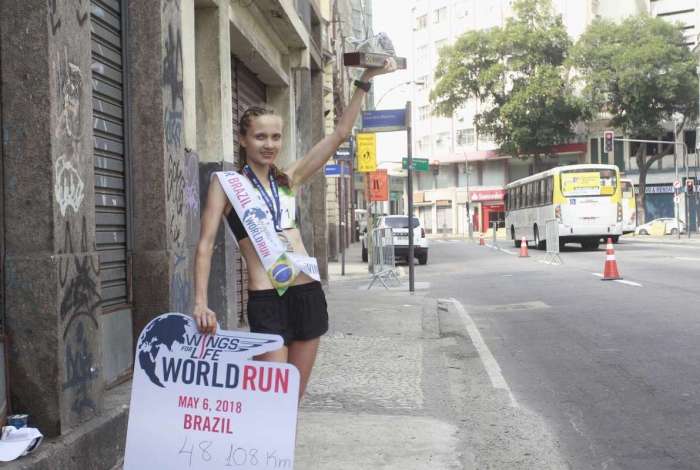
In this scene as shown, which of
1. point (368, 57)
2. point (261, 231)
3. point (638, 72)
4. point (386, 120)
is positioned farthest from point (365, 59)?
point (638, 72)

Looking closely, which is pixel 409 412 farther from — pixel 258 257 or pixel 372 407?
Result: pixel 258 257

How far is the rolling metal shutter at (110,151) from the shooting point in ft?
17.8

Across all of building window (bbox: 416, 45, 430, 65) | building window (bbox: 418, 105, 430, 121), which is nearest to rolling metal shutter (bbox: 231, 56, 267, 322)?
building window (bbox: 418, 105, 430, 121)

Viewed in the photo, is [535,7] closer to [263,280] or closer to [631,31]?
[631,31]

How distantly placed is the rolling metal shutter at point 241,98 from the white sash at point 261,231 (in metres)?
6.24

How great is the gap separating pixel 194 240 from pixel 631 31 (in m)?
54.2

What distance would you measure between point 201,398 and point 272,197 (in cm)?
91

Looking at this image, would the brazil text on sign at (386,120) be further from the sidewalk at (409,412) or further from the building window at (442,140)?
the building window at (442,140)

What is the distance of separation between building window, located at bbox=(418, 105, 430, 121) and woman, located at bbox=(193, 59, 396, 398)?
74762 millimetres

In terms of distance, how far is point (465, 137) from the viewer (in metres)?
72.8

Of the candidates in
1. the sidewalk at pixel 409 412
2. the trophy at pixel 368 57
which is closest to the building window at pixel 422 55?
the sidewalk at pixel 409 412

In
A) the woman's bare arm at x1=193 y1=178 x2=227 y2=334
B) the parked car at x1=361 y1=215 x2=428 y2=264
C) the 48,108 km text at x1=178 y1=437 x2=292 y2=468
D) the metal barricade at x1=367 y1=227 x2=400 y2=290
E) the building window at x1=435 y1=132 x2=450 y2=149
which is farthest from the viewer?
the building window at x1=435 y1=132 x2=450 y2=149

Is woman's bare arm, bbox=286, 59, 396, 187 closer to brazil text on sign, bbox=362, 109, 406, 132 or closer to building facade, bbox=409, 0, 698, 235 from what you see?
brazil text on sign, bbox=362, 109, 406, 132

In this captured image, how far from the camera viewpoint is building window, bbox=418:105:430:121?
7789 cm
